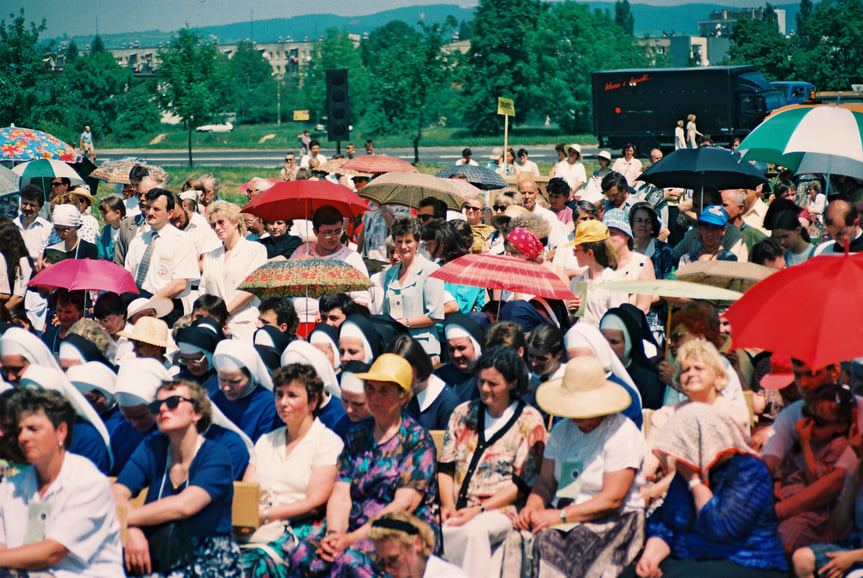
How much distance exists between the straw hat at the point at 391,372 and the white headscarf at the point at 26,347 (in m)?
2.17

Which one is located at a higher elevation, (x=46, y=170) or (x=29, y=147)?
(x=29, y=147)

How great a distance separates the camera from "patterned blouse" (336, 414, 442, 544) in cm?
513

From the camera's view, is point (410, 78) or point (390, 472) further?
point (410, 78)

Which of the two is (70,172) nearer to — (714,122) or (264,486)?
(264,486)

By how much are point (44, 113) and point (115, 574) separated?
27.6 meters

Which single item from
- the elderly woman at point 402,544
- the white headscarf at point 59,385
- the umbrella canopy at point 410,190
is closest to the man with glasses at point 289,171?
the umbrella canopy at point 410,190

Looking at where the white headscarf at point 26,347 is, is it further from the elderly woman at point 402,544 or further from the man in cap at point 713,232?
the man in cap at point 713,232

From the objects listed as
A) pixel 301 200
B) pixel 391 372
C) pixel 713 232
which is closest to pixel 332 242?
pixel 301 200

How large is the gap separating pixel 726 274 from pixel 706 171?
2.34m

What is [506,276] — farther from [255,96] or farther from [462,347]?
[255,96]

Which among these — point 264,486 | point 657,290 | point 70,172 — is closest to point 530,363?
point 657,290

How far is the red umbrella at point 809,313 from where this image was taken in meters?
4.68

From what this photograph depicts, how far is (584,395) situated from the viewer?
16.5 ft

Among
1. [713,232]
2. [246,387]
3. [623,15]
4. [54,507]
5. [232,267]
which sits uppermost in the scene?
[623,15]
